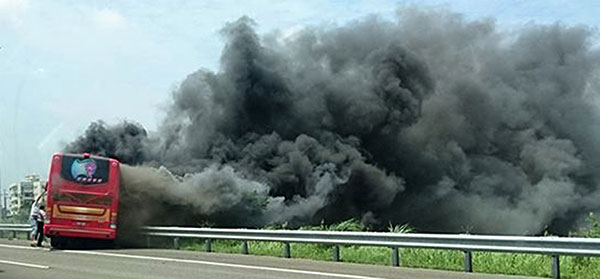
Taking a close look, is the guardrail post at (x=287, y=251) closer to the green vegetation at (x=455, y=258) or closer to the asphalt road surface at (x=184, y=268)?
the green vegetation at (x=455, y=258)

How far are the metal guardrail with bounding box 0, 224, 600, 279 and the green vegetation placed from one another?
0.39m

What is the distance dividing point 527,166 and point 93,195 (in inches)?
1692

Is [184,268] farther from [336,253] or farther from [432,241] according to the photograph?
[432,241]

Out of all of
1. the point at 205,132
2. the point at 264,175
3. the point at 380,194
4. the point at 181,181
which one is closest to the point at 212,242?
the point at 181,181

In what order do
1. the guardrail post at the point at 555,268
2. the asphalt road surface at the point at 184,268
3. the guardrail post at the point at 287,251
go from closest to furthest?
the guardrail post at the point at 555,268 → the asphalt road surface at the point at 184,268 → the guardrail post at the point at 287,251

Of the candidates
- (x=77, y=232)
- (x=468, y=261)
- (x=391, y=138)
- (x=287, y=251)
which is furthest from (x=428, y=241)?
(x=391, y=138)

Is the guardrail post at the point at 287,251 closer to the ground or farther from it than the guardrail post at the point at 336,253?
farther from it

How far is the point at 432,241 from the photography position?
15.5 meters

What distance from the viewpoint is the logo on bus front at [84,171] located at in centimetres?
2238

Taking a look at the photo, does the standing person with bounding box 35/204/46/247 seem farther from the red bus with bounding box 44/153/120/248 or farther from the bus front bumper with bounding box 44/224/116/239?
the bus front bumper with bounding box 44/224/116/239

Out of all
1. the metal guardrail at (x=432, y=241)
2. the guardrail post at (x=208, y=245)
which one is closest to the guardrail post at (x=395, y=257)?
the metal guardrail at (x=432, y=241)

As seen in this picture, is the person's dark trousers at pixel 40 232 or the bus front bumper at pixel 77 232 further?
the person's dark trousers at pixel 40 232

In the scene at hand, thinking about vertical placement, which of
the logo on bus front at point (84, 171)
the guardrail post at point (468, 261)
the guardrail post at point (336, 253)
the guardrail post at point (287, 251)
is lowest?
the guardrail post at point (468, 261)

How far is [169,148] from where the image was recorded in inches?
1858
